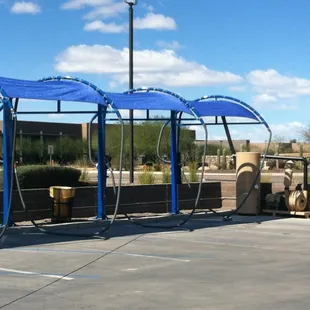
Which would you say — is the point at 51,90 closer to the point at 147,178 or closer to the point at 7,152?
the point at 7,152

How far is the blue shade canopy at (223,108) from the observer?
18328 millimetres

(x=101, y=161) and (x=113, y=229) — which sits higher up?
(x=101, y=161)

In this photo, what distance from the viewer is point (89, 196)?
691 inches

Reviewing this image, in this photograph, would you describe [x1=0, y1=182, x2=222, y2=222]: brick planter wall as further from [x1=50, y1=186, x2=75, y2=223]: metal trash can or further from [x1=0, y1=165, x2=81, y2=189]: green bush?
[x1=0, y1=165, x2=81, y2=189]: green bush

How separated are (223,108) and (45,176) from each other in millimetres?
8097

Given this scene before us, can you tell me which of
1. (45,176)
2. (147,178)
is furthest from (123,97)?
(45,176)

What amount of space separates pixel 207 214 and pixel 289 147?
6034cm

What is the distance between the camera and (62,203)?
1619 centimetres

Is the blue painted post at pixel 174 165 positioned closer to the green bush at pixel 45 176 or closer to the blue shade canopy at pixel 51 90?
→ the blue shade canopy at pixel 51 90

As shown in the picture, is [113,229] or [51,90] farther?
[113,229]

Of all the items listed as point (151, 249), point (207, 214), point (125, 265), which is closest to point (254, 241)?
point (151, 249)

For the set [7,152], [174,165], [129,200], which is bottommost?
[129,200]

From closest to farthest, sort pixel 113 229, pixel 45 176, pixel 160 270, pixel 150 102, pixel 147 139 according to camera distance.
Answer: pixel 160 270
pixel 113 229
pixel 150 102
pixel 45 176
pixel 147 139

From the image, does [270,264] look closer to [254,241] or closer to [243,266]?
[243,266]
